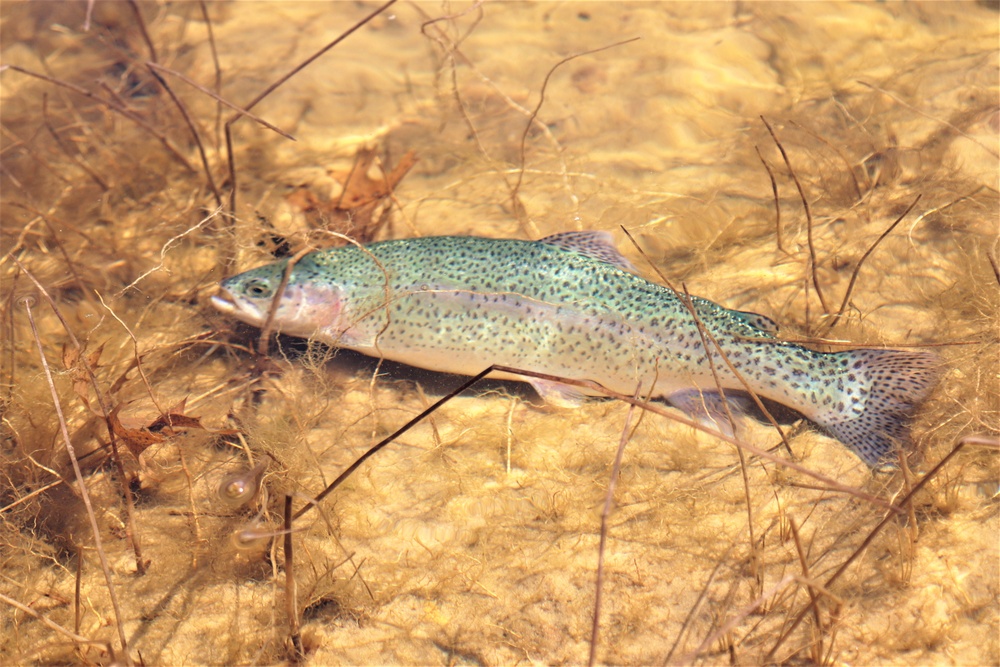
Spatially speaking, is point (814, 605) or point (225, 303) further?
point (225, 303)

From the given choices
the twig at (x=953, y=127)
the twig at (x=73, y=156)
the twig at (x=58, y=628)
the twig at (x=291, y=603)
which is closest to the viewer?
the twig at (x=58, y=628)

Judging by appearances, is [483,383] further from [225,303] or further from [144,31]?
[144,31]

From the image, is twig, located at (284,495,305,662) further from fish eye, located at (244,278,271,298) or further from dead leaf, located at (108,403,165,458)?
fish eye, located at (244,278,271,298)

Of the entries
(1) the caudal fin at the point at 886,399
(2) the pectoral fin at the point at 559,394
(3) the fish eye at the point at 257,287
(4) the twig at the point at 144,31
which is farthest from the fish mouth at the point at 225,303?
(1) the caudal fin at the point at 886,399

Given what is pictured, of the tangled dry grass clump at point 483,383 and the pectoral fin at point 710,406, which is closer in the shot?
the tangled dry grass clump at point 483,383

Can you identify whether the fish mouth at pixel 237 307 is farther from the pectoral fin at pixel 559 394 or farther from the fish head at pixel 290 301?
the pectoral fin at pixel 559 394

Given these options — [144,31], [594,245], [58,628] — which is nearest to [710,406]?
→ [594,245]

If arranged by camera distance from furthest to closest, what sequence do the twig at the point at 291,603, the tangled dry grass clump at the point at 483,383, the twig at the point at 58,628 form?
the tangled dry grass clump at the point at 483,383 < the twig at the point at 291,603 < the twig at the point at 58,628
